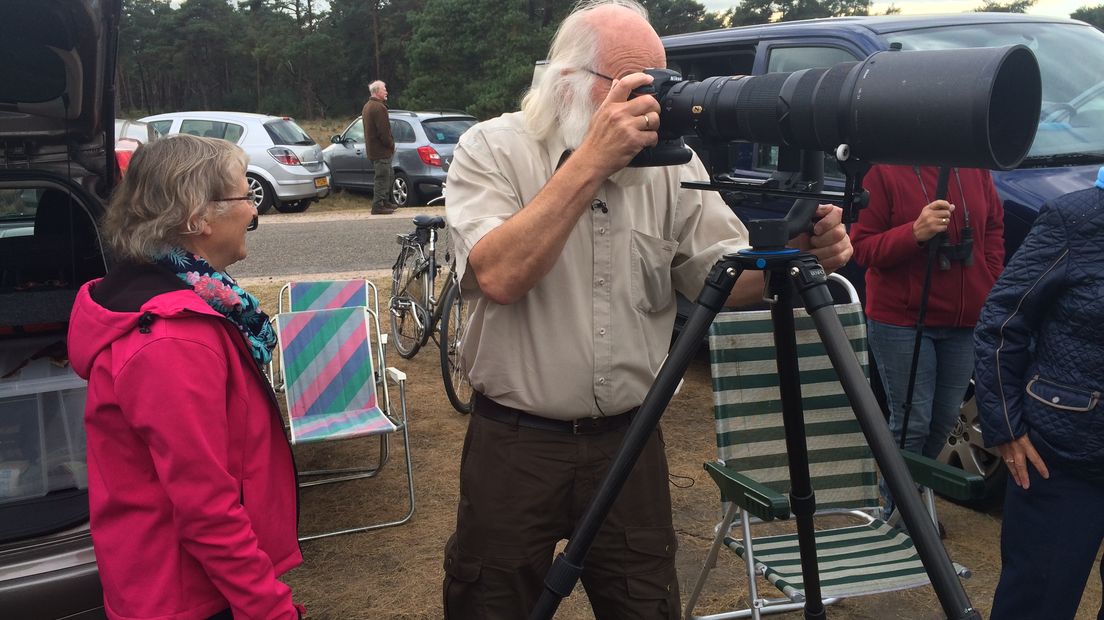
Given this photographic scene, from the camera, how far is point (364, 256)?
10.6m

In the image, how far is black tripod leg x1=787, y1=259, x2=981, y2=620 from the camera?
127cm

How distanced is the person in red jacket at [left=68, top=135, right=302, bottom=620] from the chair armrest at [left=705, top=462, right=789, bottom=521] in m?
1.17

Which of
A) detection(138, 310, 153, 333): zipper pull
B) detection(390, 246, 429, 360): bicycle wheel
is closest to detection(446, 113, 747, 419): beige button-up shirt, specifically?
detection(138, 310, 153, 333): zipper pull

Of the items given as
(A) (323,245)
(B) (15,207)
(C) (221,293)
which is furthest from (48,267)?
(A) (323,245)

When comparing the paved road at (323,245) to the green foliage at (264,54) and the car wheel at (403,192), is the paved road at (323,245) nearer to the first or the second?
the car wheel at (403,192)

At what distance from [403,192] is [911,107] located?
46.7 ft

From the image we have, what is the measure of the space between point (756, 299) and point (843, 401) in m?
1.46

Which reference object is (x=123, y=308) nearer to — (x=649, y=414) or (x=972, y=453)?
(x=649, y=414)

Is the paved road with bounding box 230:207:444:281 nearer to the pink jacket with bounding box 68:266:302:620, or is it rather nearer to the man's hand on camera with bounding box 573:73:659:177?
the pink jacket with bounding box 68:266:302:620

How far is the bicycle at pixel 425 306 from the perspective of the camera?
5.41 meters

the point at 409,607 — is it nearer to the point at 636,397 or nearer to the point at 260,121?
the point at 636,397

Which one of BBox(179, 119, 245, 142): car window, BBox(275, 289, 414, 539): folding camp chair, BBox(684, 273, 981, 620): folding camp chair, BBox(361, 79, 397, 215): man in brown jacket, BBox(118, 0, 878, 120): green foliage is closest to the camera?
BBox(684, 273, 981, 620): folding camp chair

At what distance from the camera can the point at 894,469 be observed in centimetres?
131

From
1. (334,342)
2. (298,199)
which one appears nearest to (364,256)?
(298,199)
